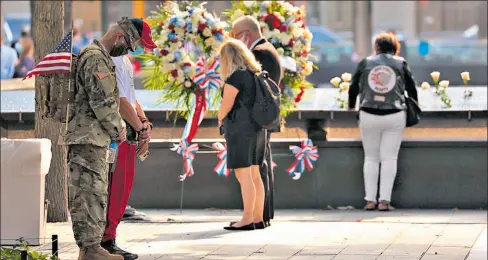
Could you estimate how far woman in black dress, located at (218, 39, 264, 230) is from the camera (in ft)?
33.3

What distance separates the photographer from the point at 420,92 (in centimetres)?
1367

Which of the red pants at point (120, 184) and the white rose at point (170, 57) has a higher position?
the white rose at point (170, 57)

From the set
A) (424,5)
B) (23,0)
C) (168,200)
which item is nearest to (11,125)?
(168,200)

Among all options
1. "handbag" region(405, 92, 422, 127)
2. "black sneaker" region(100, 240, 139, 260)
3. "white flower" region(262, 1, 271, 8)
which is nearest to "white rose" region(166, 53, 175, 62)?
"white flower" region(262, 1, 271, 8)

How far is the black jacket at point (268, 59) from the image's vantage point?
1074cm

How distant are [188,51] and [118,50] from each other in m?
3.81

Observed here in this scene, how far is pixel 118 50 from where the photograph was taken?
8.13 metres

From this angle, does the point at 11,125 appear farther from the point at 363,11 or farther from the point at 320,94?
the point at 363,11

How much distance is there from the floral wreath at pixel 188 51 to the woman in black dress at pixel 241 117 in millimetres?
1456

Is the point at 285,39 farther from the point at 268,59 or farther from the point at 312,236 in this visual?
the point at 312,236

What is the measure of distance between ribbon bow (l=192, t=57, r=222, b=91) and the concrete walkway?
1.25m

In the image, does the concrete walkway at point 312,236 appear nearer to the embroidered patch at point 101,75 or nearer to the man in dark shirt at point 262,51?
the man in dark shirt at point 262,51

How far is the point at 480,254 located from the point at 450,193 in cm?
350

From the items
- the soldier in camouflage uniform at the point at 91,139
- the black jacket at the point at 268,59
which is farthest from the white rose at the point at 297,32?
the soldier in camouflage uniform at the point at 91,139
